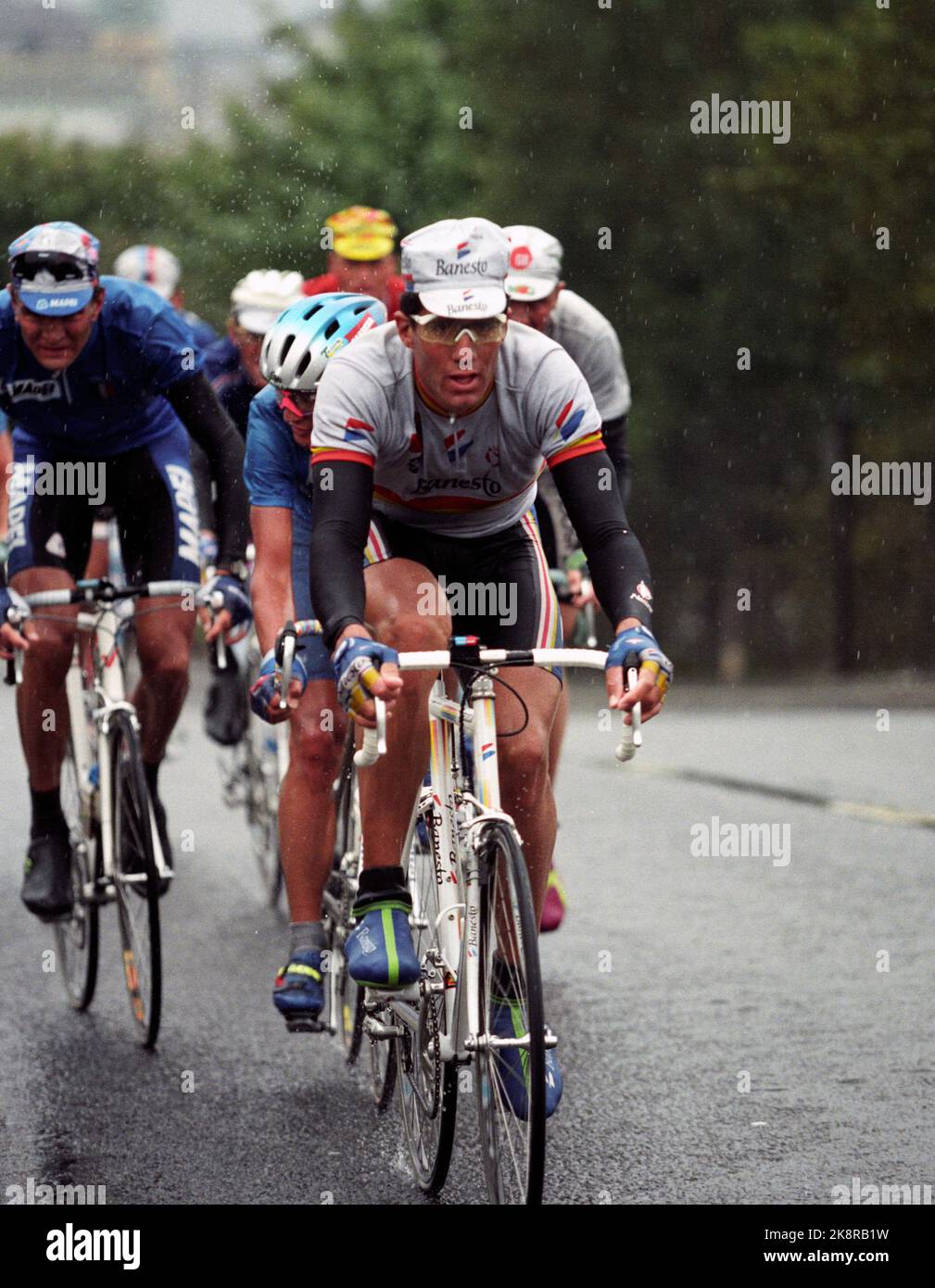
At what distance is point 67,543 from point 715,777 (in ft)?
19.6

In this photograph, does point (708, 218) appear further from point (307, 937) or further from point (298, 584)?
point (307, 937)

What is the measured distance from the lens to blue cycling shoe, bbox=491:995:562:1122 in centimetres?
468

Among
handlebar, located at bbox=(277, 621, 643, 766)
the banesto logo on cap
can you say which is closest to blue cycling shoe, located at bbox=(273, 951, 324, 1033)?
handlebar, located at bbox=(277, 621, 643, 766)

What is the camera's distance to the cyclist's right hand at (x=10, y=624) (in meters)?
6.53

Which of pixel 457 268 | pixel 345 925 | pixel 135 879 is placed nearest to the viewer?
pixel 457 268

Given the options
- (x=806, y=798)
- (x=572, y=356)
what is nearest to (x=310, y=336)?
(x=572, y=356)

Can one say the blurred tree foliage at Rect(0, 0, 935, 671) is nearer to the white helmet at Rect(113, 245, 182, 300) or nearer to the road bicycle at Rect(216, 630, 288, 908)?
the white helmet at Rect(113, 245, 182, 300)

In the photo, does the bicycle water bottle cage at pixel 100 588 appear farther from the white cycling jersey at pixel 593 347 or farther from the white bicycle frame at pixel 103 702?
the white cycling jersey at pixel 593 347

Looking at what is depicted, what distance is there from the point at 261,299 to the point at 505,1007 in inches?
202

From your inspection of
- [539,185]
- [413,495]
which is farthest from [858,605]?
[413,495]

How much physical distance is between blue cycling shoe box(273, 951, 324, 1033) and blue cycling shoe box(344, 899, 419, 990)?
69 centimetres

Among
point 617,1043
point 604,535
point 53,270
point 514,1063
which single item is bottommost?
point 617,1043

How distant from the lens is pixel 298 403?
597 cm

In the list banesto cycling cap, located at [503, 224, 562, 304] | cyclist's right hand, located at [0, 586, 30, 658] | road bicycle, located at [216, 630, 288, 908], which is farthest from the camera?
road bicycle, located at [216, 630, 288, 908]
